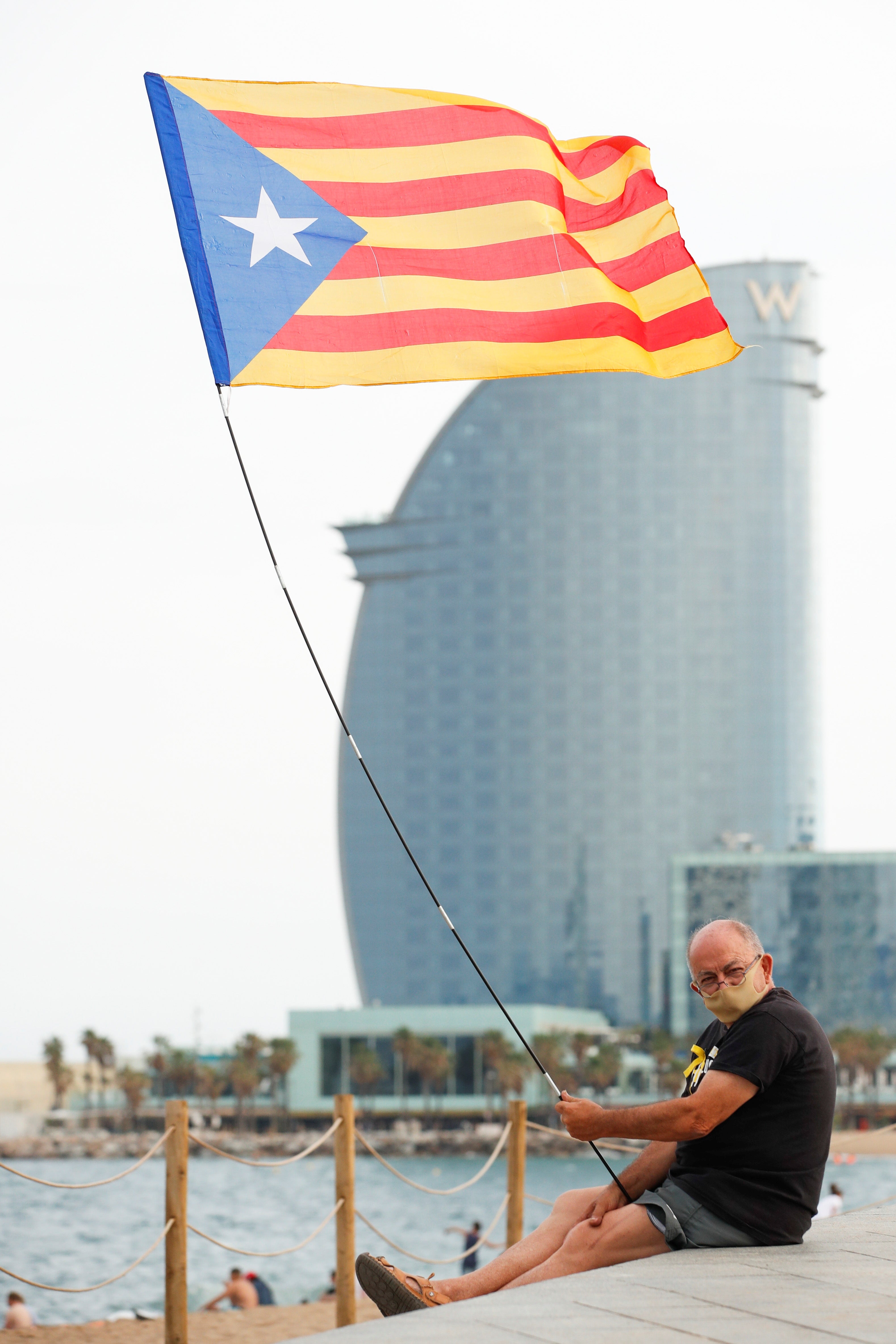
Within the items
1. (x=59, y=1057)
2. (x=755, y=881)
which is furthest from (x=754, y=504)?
(x=59, y=1057)

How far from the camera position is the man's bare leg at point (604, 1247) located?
4285 millimetres

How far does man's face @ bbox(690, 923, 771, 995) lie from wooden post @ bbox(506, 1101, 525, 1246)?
4.81 meters

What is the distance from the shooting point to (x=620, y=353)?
6.58 meters

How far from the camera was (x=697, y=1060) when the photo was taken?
466 cm

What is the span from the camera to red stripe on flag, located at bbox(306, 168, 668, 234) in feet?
21.0

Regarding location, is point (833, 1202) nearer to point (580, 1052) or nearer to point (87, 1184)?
point (87, 1184)

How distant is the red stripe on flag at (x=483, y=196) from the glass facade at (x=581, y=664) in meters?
94.4

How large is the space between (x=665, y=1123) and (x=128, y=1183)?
76902mm

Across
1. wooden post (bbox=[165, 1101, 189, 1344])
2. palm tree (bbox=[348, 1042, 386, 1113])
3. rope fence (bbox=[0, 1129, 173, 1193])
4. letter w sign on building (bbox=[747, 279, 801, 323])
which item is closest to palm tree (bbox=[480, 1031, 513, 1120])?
palm tree (bbox=[348, 1042, 386, 1113])

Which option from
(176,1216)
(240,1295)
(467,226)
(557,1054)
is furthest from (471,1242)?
(557,1054)

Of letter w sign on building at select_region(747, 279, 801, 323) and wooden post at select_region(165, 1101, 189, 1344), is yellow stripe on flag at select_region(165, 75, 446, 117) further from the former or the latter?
letter w sign on building at select_region(747, 279, 801, 323)

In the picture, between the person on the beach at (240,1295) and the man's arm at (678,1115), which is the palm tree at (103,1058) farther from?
the man's arm at (678,1115)

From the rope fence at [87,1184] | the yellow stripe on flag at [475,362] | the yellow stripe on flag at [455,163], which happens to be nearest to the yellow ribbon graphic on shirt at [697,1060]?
the rope fence at [87,1184]

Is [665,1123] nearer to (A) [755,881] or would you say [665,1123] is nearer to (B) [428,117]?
(B) [428,117]
